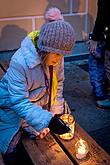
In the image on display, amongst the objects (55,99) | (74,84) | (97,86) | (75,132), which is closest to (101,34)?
(97,86)

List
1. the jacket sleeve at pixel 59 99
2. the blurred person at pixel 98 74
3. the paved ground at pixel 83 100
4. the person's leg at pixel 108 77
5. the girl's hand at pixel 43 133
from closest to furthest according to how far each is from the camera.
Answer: the girl's hand at pixel 43 133 < the jacket sleeve at pixel 59 99 < the paved ground at pixel 83 100 < the person's leg at pixel 108 77 < the blurred person at pixel 98 74

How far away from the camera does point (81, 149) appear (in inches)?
84.0

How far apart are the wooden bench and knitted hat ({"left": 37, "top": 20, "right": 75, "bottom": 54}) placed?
73cm

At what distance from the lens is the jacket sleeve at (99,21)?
3553mm

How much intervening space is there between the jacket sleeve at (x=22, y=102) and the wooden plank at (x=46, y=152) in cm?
18

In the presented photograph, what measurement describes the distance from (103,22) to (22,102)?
74.7 inches

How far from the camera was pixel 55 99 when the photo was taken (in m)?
2.63

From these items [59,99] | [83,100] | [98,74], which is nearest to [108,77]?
[98,74]

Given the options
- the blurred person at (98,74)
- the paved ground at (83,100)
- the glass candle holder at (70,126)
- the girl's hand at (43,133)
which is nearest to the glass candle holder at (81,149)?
the glass candle holder at (70,126)

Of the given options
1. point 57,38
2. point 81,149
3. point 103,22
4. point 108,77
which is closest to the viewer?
point 57,38

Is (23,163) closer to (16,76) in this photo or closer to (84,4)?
(16,76)

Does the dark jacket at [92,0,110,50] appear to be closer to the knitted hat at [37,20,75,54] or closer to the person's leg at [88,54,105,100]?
the person's leg at [88,54,105,100]

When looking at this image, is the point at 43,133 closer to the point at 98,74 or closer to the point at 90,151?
the point at 90,151

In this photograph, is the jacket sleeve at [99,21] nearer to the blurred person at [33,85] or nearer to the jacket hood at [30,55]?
the blurred person at [33,85]
